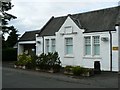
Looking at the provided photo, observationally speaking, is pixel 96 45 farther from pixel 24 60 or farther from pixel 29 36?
pixel 29 36

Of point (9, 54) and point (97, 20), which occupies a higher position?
point (97, 20)

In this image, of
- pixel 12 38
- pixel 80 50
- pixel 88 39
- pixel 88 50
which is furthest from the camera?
pixel 12 38

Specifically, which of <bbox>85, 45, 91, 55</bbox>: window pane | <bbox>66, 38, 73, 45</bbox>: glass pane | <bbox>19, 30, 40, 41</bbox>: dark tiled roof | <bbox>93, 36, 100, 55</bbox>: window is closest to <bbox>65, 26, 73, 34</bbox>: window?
<bbox>66, 38, 73, 45</bbox>: glass pane

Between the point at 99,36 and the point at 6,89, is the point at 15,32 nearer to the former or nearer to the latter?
the point at 99,36

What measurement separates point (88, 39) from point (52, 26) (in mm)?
8370

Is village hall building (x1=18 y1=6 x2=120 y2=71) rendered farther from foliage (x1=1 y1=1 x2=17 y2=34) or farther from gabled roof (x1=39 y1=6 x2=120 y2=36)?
foliage (x1=1 y1=1 x2=17 y2=34)

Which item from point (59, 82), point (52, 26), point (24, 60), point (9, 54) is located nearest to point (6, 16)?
point (9, 54)

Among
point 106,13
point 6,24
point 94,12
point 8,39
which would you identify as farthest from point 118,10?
point 8,39

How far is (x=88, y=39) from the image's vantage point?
2731 cm

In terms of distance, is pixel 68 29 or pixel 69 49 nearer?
pixel 68 29

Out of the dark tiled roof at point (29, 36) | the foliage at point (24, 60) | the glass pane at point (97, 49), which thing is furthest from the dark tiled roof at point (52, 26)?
the glass pane at point (97, 49)

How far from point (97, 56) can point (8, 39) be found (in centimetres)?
2753

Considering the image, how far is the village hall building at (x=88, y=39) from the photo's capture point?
2480cm

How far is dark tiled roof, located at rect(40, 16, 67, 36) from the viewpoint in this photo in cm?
3300
